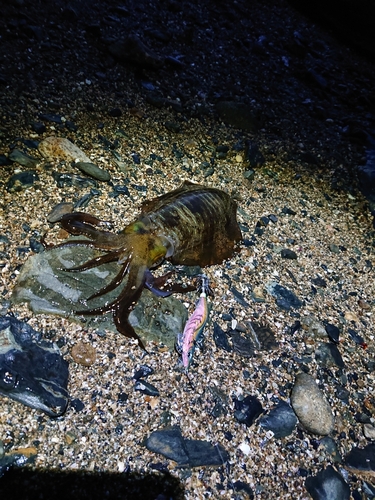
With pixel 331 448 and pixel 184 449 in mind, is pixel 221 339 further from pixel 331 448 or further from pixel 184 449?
pixel 331 448

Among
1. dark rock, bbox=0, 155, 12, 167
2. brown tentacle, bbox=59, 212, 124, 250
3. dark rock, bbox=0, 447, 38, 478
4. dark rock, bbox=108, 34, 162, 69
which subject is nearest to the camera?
dark rock, bbox=0, 447, 38, 478

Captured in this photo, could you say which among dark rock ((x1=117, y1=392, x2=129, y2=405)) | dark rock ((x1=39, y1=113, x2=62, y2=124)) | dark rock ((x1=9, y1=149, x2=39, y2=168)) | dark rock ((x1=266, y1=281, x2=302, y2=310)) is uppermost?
dark rock ((x1=39, y1=113, x2=62, y2=124))

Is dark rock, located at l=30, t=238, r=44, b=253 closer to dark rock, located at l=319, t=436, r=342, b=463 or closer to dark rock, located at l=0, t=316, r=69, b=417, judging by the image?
dark rock, located at l=0, t=316, r=69, b=417

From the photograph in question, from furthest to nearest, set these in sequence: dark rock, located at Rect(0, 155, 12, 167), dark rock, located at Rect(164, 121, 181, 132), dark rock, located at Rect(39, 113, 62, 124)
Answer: dark rock, located at Rect(164, 121, 181, 132), dark rock, located at Rect(39, 113, 62, 124), dark rock, located at Rect(0, 155, 12, 167)

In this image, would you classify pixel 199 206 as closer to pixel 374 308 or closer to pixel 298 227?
pixel 298 227

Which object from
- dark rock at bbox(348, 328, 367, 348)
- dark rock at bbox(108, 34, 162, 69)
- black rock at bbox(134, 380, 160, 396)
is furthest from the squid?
dark rock at bbox(108, 34, 162, 69)

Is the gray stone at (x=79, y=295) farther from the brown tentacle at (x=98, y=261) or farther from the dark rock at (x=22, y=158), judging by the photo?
the dark rock at (x=22, y=158)

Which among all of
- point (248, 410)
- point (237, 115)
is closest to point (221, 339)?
point (248, 410)
